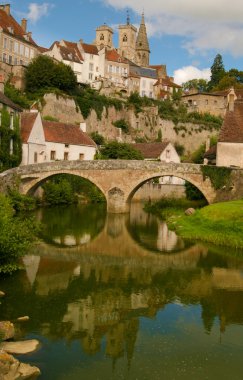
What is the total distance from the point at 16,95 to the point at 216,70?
5215 centimetres

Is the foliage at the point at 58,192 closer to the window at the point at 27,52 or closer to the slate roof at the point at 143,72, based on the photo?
the window at the point at 27,52

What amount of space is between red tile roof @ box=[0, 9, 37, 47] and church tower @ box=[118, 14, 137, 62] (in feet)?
125

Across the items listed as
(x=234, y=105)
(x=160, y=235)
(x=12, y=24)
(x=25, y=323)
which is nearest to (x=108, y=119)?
(x=12, y=24)

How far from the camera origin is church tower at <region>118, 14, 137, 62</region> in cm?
9231

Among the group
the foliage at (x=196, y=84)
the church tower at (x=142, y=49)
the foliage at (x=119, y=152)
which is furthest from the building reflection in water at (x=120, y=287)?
the church tower at (x=142, y=49)

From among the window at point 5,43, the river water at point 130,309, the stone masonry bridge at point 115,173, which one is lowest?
the river water at point 130,309

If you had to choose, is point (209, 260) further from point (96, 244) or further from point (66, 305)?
point (66, 305)

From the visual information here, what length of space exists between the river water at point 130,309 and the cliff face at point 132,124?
30.9 meters

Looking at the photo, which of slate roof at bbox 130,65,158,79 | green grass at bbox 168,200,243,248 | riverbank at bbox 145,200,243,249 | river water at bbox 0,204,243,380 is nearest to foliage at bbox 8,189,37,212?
river water at bbox 0,204,243,380

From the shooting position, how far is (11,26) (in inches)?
2108

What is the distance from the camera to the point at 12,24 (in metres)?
54.2

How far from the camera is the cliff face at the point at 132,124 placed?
2057 inches

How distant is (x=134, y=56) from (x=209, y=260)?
7906cm

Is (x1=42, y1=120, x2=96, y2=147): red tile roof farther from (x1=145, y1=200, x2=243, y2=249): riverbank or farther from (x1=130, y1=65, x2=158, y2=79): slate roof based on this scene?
(x1=130, y1=65, x2=158, y2=79): slate roof
